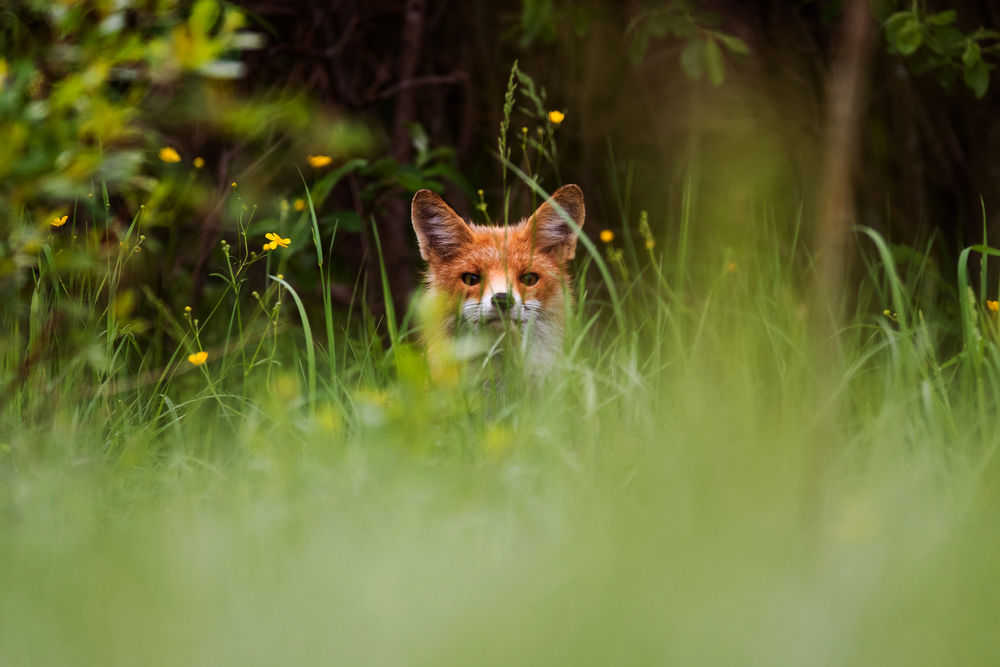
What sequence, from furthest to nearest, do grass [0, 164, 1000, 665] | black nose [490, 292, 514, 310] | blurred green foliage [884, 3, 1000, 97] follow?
blurred green foliage [884, 3, 1000, 97] < black nose [490, 292, 514, 310] < grass [0, 164, 1000, 665]

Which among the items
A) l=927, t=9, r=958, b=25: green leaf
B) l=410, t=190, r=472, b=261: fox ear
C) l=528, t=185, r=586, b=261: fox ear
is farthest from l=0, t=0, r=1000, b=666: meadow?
l=410, t=190, r=472, b=261: fox ear

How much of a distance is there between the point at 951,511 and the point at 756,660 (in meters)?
0.82

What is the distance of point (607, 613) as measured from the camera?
177 centimetres

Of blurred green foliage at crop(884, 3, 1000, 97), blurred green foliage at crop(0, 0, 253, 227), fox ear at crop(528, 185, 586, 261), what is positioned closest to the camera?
blurred green foliage at crop(0, 0, 253, 227)

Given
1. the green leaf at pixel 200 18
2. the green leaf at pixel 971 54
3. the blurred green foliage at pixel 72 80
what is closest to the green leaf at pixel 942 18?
the green leaf at pixel 971 54

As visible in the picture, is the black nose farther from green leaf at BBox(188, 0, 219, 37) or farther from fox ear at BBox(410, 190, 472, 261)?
green leaf at BBox(188, 0, 219, 37)

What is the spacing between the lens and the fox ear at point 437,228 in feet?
13.3

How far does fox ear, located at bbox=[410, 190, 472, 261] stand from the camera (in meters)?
4.05

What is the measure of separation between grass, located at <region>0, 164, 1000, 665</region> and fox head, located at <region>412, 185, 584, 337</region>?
2.50ft

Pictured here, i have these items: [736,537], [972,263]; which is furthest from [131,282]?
[972,263]

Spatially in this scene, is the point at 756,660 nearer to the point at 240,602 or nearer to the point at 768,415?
the point at 240,602

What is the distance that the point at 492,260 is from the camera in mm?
4137

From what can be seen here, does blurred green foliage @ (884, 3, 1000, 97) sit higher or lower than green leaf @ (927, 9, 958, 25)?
lower

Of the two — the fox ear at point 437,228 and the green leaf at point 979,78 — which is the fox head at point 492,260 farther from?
the green leaf at point 979,78
